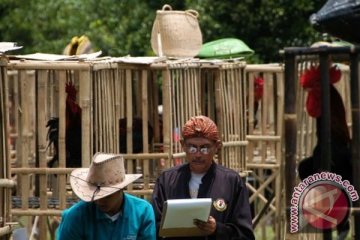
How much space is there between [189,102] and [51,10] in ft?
44.7

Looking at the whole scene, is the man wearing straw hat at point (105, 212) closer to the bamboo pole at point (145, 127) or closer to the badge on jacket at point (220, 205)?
the badge on jacket at point (220, 205)

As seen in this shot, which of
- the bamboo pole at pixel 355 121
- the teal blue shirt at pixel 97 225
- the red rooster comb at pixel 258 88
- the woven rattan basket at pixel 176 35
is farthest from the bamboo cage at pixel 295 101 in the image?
the red rooster comb at pixel 258 88

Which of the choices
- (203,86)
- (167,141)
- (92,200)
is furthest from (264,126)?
(92,200)

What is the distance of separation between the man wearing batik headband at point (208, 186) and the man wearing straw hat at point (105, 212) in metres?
0.53

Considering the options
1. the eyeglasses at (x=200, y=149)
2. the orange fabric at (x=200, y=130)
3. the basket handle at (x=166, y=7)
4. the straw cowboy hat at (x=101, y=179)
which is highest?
the basket handle at (x=166, y=7)

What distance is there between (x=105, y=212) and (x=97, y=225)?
0.09m

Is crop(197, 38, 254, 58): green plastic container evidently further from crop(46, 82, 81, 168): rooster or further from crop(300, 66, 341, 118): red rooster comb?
crop(300, 66, 341, 118): red rooster comb

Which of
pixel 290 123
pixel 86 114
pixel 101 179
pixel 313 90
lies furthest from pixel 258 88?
pixel 101 179

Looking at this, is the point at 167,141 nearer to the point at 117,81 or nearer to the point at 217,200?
the point at 117,81

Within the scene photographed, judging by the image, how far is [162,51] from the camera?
46.8 ft

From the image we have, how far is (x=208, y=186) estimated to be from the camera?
9.62 meters

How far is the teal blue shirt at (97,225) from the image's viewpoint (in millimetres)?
8797

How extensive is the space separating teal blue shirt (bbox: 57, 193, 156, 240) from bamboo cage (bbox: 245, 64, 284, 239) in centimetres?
759

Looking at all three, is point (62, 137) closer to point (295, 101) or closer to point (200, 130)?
point (200, 130)
